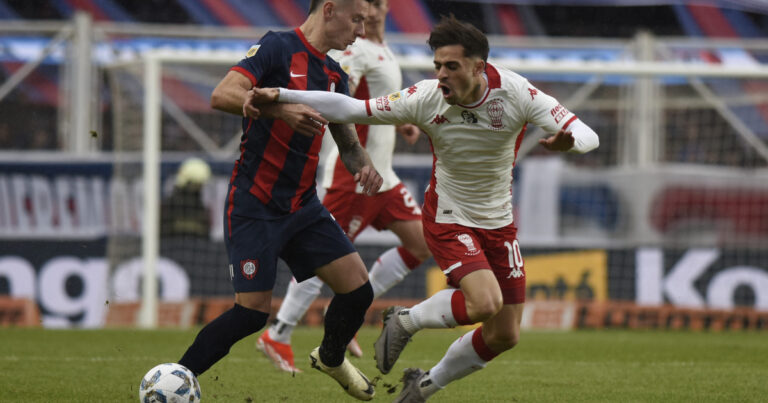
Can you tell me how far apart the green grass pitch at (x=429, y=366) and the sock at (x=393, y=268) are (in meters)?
0.61

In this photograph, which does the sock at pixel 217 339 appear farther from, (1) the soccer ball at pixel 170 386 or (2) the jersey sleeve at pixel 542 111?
(2) the jersey sleeve at pixel 542 111

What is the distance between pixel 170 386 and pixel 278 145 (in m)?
1.38

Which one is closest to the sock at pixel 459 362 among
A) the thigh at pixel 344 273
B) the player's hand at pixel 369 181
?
the thigh at pixel 344 273

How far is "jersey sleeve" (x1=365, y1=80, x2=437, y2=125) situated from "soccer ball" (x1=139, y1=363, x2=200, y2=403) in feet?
5.53

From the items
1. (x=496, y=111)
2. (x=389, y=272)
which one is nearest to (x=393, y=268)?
(x=389, y=272)

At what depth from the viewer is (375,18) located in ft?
27.3

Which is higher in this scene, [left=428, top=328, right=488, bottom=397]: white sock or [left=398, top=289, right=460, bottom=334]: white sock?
[left=398, top=289, right=460, bottom=334]: white sock

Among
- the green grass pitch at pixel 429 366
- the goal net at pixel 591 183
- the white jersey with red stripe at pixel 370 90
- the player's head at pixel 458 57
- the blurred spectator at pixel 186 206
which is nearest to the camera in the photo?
the player's head at pixel 458 57

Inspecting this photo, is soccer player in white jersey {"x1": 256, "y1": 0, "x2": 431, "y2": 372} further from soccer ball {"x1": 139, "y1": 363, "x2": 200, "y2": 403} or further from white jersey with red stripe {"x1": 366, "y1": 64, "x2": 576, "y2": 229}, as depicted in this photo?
soccer ball {"x1": 139, "y1": 363, "x2": 200, "y2": 403}

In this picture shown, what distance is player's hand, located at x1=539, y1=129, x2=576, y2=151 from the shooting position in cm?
534

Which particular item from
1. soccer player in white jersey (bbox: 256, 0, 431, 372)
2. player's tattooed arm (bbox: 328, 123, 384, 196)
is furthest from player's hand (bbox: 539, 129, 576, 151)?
soccer player in white jersey (bbox: 256, 0, 431, 372)

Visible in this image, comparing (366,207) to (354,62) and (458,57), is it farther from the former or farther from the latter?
(458,57)

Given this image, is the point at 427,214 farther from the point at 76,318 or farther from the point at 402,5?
the point at 402,5

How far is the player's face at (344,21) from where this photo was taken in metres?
5.93
